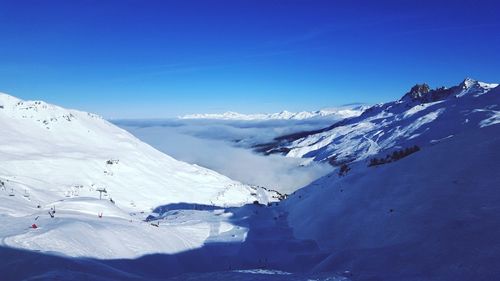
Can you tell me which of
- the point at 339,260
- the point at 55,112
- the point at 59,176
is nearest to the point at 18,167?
the point at 59,176

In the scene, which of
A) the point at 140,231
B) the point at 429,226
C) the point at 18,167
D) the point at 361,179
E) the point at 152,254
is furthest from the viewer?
the point at 18,167

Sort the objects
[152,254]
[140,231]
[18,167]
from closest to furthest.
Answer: [152,254] → [140,231] → [18,167]

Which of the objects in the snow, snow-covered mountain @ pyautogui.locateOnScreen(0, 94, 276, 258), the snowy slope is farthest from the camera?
snow-covered mountain @ pyautogui.locateOnScreen(0, 94, 276, 258)

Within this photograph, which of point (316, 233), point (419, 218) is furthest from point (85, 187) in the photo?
point (419, 218)

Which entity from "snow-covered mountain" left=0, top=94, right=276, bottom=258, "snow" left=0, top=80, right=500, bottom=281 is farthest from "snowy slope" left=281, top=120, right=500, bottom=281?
"snow-covered mountain" left=0, top=94, right=276, bottom=258

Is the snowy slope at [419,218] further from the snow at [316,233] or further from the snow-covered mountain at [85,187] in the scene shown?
the snow-covered mountain at [85,187]

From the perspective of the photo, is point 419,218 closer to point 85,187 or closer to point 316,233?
point 316,233

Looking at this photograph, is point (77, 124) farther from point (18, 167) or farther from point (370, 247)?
point (370, 247)

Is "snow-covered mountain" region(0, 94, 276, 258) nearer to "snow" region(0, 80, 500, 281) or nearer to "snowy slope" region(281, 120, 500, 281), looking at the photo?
"snow" region(0, 80, 500, 281)

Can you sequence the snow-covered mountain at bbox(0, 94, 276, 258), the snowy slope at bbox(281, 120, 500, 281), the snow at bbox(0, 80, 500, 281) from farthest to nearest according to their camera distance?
the snow-covered mountain at bbox(0, 94, 276, 258) → the snowy slope at bbox(281, 120, 500, 281) → the snow at bbox(0, 80, 500, 281)
